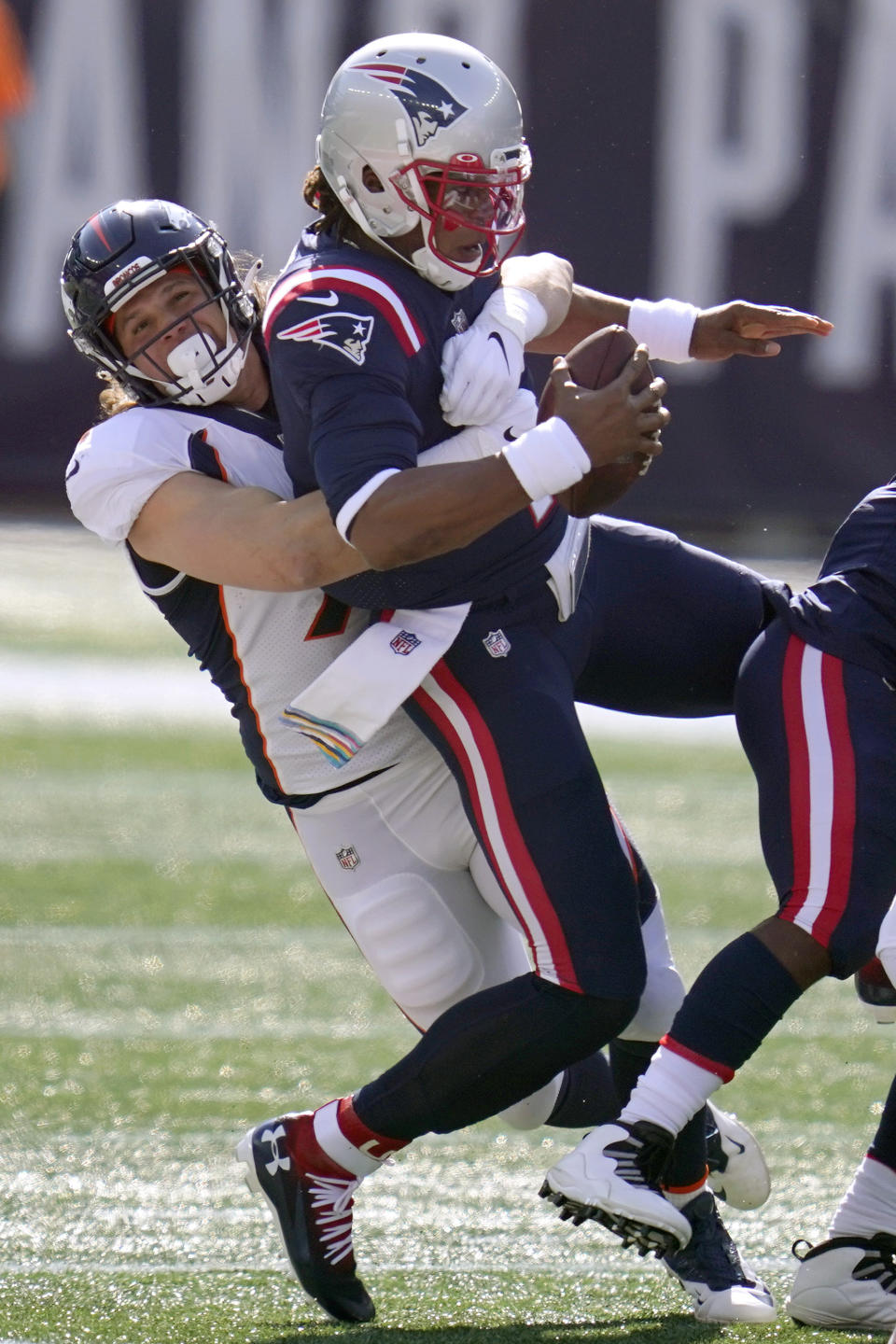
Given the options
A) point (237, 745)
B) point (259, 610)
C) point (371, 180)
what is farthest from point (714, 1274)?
point (237, 745)

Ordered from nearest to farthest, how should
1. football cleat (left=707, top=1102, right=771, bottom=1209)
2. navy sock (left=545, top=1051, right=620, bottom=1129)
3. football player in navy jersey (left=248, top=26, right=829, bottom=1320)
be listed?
football player in navy jersey (left=248, top=26, right=829, bottom=1320)
football cleat (left=707, top=1102, right=771, bottom=1209)
navy sock (left=545, top=1051, right=620, bottom=1129)

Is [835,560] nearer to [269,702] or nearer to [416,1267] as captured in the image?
[269,702]

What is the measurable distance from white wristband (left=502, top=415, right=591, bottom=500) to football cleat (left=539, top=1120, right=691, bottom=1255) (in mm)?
770

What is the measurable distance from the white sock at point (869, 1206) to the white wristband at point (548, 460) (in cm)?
99

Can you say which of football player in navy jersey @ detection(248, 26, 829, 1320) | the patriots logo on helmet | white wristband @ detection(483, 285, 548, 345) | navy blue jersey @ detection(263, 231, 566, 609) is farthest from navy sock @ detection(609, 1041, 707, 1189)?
the patriots logo on helmet

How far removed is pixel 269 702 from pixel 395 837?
26 cm

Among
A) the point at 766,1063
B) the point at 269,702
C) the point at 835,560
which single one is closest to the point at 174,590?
the point at 269,702

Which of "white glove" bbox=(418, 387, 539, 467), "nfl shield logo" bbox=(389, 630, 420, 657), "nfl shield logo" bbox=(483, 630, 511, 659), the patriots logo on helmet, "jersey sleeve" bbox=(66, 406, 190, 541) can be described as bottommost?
"nfl shield logo" bbox=(483, 630, 511, 659)

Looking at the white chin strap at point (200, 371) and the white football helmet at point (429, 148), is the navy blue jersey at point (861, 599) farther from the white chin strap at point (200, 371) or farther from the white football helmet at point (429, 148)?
the white chin strap at point (200, 371)

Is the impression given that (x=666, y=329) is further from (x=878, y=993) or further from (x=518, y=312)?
(x=878, y=993)

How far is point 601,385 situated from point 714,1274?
1.15 metres

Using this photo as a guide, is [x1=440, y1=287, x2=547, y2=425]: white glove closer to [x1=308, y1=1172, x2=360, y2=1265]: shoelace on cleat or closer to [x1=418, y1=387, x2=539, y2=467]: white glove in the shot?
[x1=418, y1=387, x2=539, y2=467]: white glove

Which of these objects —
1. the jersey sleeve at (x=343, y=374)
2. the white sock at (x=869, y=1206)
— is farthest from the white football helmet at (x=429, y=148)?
the white sock at (x=869, y=1206)

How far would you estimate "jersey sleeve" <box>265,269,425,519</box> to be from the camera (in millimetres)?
2176
